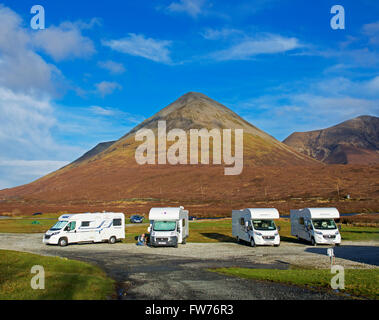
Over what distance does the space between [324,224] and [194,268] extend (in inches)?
683

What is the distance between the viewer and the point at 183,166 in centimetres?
18138

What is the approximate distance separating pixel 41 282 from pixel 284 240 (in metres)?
28.3

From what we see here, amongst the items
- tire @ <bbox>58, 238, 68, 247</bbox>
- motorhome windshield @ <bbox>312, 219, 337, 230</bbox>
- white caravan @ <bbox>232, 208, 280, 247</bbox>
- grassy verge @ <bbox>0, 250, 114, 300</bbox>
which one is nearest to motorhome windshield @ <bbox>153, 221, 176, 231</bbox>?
white caravan @ <bbox>232, 208, 280, 247</bbox>

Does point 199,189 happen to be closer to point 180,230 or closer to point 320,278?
point 180,230

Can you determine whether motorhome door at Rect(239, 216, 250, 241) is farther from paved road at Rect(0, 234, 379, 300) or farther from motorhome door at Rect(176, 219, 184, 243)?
Result: motorhome door at Rect(176, 219, 184, 243)

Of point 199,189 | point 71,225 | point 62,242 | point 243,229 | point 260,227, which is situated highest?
point 199,189

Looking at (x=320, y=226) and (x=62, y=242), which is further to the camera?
(x=62, y=242)

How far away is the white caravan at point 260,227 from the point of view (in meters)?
32.2

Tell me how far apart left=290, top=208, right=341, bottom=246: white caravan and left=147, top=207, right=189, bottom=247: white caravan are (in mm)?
11352

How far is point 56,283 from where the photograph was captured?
15.0 metres

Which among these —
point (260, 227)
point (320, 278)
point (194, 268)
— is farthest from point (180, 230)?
point (320, 278)

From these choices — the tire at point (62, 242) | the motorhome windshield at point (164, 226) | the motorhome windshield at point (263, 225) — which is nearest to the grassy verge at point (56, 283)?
the motorhome windshield at point (164, 226)
